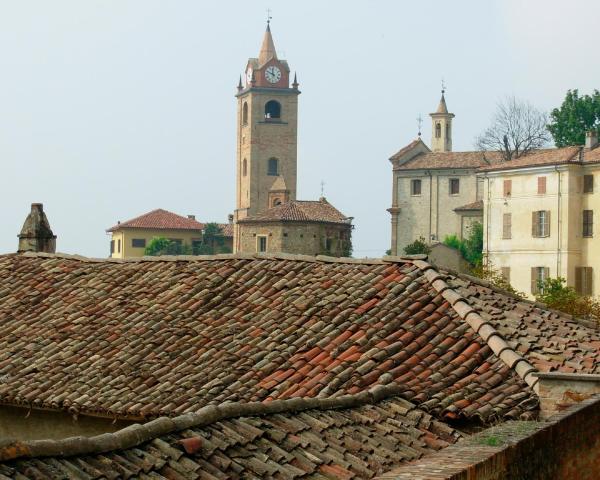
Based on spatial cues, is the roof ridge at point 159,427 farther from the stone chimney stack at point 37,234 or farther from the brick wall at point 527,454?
the stone chimney stack at point 37,234

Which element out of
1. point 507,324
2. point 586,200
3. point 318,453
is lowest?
point 318,453

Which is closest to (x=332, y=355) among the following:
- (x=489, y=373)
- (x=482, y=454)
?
(x=489, y=373)

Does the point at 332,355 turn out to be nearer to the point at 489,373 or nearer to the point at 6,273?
the point at 489,373

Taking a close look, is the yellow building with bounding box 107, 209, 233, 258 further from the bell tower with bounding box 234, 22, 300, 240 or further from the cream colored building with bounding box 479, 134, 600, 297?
the cream colored building with bounding box 479, 134, 600, 297

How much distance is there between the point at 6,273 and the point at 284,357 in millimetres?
6758

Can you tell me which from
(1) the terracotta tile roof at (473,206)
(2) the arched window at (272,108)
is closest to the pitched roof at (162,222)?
(2) the arched window at (272,108)

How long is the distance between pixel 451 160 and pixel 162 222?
35958 mm

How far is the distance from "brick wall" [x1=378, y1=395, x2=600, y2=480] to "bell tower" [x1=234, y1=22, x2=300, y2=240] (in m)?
108

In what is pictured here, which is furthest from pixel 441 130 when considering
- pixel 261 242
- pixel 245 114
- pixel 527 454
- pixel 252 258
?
pixel 527 454

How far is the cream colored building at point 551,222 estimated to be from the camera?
6700 centimetres

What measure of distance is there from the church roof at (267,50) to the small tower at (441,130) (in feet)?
56.6

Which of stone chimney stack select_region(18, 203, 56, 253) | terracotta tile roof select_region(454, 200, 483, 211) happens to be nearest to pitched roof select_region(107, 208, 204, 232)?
terracotta tile roof select_region(454, 200, 483, 211)

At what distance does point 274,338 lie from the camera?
1458 cm

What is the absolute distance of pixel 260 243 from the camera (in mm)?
96312
